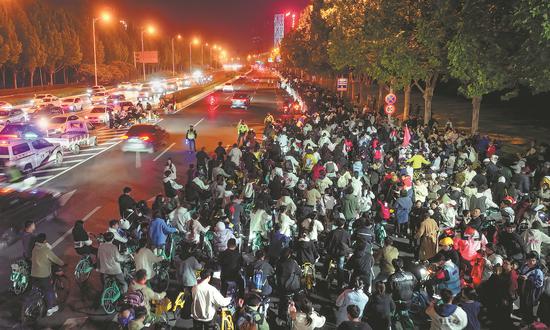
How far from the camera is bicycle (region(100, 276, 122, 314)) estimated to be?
9.30 m

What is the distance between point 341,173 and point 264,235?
11.5 ft

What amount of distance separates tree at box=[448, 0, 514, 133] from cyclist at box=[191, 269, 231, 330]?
13168 millimetres

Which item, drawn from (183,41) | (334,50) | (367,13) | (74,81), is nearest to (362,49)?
(367,13)

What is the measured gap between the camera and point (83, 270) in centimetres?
1016

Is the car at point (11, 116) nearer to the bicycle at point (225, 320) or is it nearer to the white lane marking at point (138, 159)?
the white lane marking at point (138, 159)

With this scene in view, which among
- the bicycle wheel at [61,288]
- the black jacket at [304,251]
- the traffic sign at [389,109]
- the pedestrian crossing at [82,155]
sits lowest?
the pedestrian crossing at [82,155]

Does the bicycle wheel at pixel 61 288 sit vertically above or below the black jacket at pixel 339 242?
below

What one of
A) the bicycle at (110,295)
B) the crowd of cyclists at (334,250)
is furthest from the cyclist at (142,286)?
the bicycle at (110,295)

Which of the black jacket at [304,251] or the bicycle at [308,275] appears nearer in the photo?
the black jacket at [304,251]

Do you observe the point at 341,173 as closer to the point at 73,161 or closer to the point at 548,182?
the point at 548,182

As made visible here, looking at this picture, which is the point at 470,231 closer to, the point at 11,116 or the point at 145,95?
the point at 11,116

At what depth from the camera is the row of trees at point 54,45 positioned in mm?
63031

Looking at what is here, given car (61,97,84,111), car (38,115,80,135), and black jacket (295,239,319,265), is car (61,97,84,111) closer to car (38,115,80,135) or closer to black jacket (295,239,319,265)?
car (38,115,80,135)

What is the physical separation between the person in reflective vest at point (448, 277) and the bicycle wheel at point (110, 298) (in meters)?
5.70
